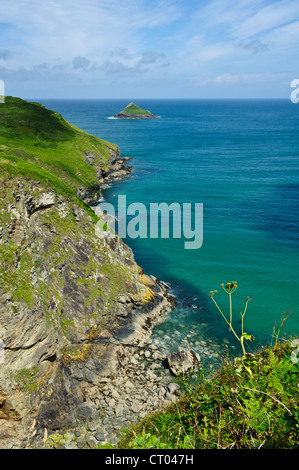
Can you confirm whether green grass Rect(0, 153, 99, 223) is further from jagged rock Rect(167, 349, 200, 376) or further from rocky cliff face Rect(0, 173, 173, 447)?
jagged rock Rect(167, 349, 200, 376)

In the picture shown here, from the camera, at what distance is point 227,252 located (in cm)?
4294

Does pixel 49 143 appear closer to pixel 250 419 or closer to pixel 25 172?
pixel 25 172

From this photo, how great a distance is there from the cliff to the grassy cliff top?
3334 centimetres

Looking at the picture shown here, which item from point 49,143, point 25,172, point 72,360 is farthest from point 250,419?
point 49,143

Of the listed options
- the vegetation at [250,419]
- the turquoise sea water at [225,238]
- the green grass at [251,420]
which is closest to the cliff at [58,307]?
the turquoise sea water at [225,238]

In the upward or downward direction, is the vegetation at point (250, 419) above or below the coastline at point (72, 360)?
above

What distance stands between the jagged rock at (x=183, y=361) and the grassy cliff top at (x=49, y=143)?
1707 inches

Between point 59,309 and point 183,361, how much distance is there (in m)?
10.0

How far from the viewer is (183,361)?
23.8m

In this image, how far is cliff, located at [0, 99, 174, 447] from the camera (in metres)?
18.8

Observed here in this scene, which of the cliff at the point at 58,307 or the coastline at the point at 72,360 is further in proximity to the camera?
the cliff at the point at 58,307

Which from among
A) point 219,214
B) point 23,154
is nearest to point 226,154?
point 219,214

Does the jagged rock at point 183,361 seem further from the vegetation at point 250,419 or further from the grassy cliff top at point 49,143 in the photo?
the grassy cliff top at point 49,143

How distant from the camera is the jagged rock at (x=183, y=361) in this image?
23516 millimetres
